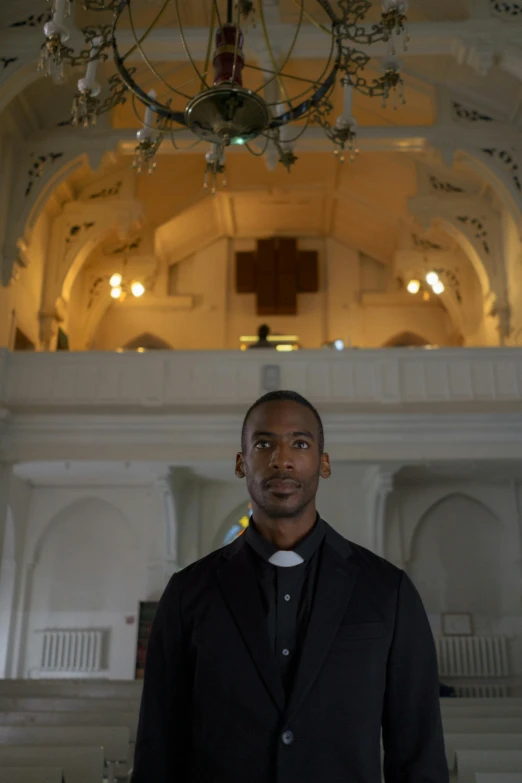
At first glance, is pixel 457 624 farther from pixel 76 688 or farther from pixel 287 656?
pixel 287 656

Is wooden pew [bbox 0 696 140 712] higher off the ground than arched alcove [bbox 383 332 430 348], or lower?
lower

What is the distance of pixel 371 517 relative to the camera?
11.6 m

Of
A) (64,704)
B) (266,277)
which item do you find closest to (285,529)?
(64,704)

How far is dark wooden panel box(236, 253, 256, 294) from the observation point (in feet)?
56.5

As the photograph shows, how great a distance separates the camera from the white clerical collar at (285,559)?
176cm

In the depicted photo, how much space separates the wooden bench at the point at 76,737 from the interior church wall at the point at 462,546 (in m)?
7.52

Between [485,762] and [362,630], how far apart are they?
3479mm

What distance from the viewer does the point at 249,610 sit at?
1695 mm

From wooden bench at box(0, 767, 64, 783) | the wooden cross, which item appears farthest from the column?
wooden bench at box(0, 767, 64, 783)

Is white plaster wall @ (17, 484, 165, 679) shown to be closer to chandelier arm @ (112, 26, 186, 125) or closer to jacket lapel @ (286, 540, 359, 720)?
chandelier arm @ (112, 26, 186, 125)

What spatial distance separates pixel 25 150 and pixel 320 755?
12130 millimetres

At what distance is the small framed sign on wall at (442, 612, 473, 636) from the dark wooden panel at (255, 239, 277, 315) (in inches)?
313

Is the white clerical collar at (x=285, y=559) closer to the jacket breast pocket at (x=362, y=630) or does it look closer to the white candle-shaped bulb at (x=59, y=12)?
the jacket breast pocket at (x=362, y=630)

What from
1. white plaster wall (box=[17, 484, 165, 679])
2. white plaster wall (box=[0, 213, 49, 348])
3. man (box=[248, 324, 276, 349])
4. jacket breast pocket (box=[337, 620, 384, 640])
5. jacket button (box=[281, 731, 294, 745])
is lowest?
jacket button (box=[281, 731, 294, 745])
